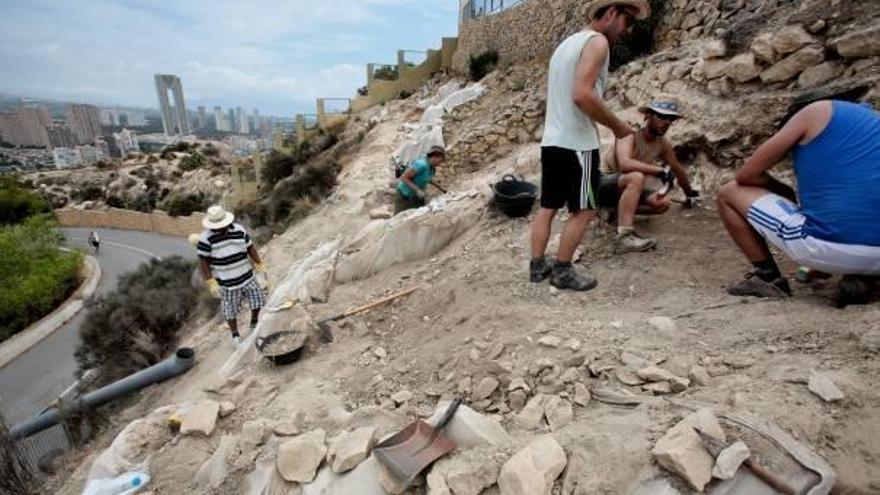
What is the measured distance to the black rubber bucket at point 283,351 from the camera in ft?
12.3

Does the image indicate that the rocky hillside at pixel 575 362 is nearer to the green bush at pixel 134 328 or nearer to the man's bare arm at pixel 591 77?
the man's bare arm at pixel 591 77

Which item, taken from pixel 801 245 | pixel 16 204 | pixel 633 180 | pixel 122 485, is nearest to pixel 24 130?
pixel 16 204

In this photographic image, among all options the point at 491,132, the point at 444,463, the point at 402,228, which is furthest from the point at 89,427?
the point at 491,132

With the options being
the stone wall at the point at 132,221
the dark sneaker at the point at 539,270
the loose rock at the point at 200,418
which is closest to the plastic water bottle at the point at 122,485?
the loose rock at the point at 200,418

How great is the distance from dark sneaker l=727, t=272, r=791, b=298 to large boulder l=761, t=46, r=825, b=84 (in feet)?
7.74

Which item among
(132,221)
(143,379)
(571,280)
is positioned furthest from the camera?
(132,221)

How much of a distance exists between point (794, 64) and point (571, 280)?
2.83 metres

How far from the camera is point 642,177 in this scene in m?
3.41

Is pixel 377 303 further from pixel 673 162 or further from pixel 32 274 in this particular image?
pixel 32 274

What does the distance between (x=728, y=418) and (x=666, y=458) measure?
0.34 m

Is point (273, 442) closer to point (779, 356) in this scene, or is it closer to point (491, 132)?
point (779, 356)

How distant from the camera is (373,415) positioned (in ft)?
8.19

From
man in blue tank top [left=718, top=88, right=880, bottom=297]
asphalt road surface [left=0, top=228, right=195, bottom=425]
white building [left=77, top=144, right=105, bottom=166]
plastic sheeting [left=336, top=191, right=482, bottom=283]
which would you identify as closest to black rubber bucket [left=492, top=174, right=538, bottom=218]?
plastic sheeting [left=336, top=191, right=482, bottom=283]

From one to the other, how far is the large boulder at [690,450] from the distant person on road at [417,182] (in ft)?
16.5
